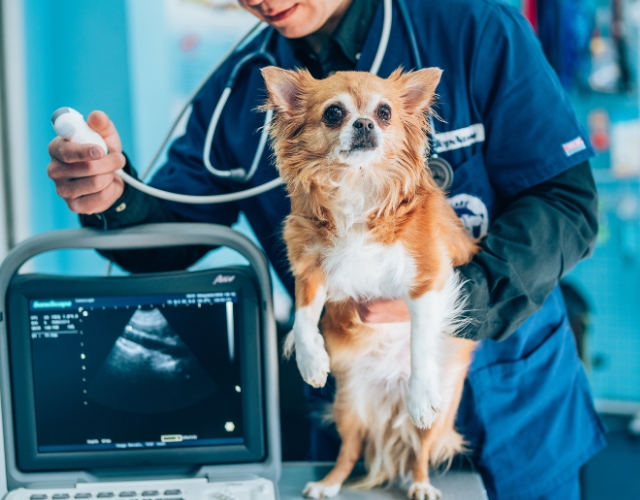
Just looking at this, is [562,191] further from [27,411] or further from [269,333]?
[27,411]

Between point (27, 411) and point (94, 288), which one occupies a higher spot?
point (94, 288)

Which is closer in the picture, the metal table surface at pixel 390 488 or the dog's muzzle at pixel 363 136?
the dog's muzzle at pixel 363 136

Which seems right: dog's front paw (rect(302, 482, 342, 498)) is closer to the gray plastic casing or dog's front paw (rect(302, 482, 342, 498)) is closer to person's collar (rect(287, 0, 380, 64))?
the gray plastic casing

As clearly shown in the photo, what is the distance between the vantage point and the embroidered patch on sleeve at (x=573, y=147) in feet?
2.77

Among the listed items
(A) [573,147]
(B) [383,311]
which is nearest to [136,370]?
(B) [383,311]

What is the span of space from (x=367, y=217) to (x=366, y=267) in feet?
0.19

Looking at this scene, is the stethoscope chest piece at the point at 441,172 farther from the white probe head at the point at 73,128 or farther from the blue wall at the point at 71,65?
the blue wall at the point at 71,65

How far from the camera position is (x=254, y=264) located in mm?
847

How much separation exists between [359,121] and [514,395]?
588 millimetres

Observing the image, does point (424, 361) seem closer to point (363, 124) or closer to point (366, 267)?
point (366, 267)

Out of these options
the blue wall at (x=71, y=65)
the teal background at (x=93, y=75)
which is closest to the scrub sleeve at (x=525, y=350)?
the teal background at (x=93, y=75)

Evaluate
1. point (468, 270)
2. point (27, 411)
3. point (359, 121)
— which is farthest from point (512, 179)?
point (27, 411)

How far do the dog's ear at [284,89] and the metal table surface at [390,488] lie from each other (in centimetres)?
58

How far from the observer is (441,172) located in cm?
75
